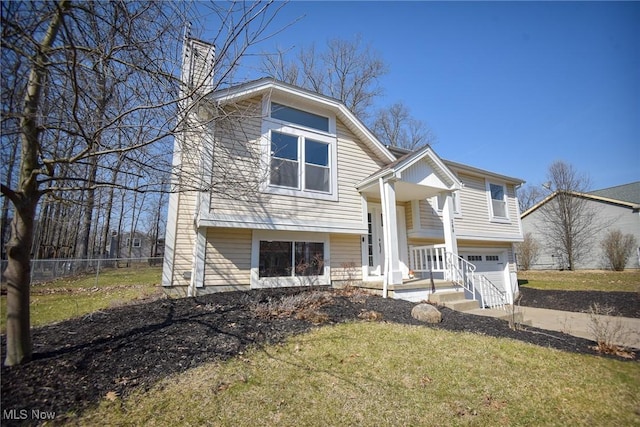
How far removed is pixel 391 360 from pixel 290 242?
4768 millimetres

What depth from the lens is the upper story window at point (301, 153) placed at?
312 inches

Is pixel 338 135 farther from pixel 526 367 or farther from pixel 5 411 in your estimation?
pixel 5 411

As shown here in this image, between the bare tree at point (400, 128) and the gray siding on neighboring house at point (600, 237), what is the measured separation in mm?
15232

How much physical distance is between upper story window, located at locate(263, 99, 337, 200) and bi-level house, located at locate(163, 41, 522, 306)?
0.10ft

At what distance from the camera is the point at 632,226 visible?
21953 millimetres

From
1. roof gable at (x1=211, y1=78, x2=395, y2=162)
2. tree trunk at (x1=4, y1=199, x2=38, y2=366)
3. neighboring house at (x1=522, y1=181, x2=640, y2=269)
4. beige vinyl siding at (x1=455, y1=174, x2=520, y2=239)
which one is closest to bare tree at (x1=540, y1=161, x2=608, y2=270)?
neighboring house at (x1=522, y1=181, x2=640, y2=269)

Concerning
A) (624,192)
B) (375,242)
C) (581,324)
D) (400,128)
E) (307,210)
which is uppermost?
(400,128)

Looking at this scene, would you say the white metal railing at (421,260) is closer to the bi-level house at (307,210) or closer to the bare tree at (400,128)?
the bi-level house at (307,210)

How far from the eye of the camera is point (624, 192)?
25.0 metres

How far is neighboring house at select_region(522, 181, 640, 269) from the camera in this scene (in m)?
22.1

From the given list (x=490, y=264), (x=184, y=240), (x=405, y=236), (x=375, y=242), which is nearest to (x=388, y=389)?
(x=184, y=240)

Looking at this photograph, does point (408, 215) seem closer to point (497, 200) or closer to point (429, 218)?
point (429, 218)

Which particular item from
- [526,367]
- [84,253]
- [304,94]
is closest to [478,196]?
[304,94]

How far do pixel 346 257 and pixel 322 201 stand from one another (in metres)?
2.04
